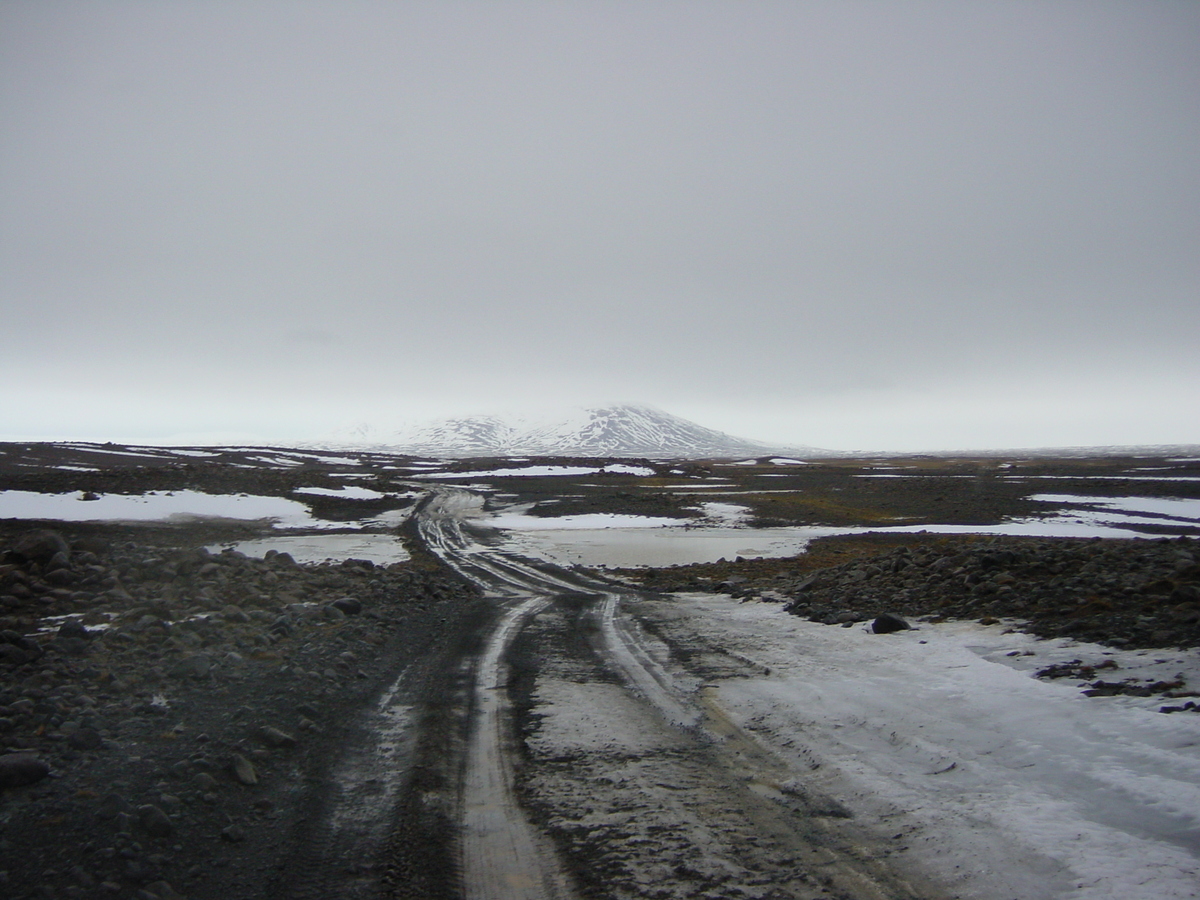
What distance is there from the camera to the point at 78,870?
13.3 ft

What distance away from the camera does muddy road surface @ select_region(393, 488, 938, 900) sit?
410 centimetres

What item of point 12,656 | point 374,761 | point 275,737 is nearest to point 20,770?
point 275,737

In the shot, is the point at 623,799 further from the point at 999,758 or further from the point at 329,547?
the point at 329,547

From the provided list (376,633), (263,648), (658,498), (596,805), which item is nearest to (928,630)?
(596,805)

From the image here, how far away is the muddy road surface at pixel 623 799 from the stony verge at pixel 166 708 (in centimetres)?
108

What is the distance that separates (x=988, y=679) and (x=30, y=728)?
33.2 feet

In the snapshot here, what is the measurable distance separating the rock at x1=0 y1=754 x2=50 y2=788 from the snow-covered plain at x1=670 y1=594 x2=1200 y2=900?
→ 6.13 metres

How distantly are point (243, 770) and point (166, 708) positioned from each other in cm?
222

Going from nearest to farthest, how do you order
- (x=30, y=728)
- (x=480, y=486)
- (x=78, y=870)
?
1. (x=78, y=870)
2. (x=30, y=728)
3. (x=480, y=486)

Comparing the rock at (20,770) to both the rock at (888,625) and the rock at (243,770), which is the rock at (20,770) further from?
the rock at (888,625)

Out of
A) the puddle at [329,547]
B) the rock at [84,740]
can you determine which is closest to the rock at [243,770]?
the rock at [84,740]

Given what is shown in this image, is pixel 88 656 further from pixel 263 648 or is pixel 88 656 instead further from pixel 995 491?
pixel 995 491

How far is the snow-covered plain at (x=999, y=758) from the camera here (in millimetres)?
4188

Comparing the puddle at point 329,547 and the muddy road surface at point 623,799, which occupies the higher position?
the muddy road surface at point 623,799
